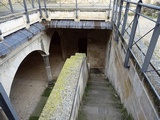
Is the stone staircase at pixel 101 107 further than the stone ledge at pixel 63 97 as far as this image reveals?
Yes

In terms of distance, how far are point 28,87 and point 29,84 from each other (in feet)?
0.97

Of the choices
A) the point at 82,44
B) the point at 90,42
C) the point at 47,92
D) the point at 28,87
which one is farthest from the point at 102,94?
the point at 82,44

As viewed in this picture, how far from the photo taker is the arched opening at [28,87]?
6995 mm

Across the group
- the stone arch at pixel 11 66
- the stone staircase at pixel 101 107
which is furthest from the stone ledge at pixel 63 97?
the stone arch at pixel 11 66

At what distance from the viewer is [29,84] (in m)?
8.65

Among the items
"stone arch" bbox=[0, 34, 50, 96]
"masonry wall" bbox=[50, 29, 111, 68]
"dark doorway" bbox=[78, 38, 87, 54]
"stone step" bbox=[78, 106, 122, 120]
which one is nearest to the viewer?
"stone step" bbox=[78, 106, 122, 120]

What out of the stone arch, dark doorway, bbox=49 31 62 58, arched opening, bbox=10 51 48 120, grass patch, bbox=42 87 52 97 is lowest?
grass patch, bbox=42 87 52 97

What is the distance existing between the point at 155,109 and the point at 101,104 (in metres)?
2.70

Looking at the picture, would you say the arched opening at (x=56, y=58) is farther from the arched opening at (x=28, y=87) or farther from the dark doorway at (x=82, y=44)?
the dark doorway at (x=82, y=44)

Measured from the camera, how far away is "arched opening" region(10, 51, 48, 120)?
6.99m

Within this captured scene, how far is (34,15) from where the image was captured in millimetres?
6352

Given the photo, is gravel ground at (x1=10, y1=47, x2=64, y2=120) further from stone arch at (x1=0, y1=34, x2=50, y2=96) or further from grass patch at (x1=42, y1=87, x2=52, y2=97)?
stone arch at (x1=0, y1=34, x2=50, y2=96)

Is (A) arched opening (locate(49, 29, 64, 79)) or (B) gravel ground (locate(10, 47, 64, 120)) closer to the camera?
(B) gravel ground (locate(10, 47, 64, 120))

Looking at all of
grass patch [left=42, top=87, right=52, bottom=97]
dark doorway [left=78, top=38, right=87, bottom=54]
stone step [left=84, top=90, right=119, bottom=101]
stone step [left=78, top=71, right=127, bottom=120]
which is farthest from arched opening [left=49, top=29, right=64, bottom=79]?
stone step [left=78, top=71, right=127, bottom=120]
